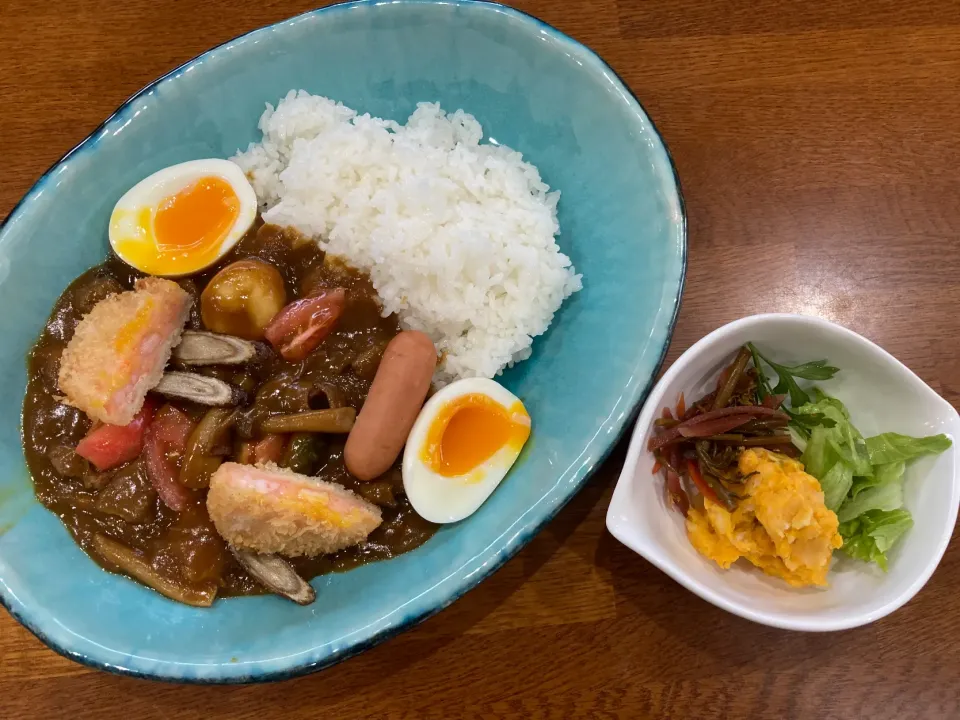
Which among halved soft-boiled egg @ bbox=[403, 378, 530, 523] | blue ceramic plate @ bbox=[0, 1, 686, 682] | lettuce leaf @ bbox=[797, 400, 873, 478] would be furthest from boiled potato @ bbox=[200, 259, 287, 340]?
lettuce leaf @ bbox=[797, 400, 873, 478]

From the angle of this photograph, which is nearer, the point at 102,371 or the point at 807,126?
the point at 102,371

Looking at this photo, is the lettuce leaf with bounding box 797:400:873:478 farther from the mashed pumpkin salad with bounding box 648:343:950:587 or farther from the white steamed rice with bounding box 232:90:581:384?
the white steamed rice with bounding box 232:90:581:384

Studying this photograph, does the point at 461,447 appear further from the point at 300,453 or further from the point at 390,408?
the point at 300,453

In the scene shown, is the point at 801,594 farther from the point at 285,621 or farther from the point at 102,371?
the point at 102,371

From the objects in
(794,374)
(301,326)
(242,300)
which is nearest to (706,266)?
(794,374)

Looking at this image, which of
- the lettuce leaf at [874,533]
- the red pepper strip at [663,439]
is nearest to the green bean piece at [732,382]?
the red pepper strip at [663,439]

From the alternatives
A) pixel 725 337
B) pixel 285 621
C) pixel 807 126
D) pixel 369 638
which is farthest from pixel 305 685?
pixel 807 126

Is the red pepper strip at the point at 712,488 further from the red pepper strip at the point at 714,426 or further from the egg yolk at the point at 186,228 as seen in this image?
the egg yolk at the point at 186,228
